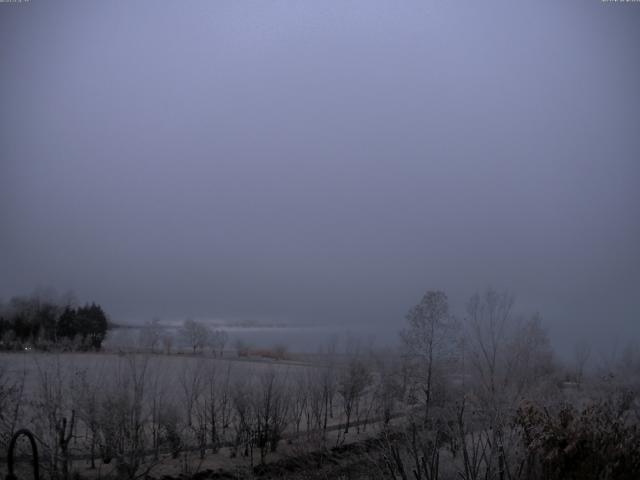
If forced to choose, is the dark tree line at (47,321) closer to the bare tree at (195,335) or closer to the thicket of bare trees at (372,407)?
the bare tree at (195,335)

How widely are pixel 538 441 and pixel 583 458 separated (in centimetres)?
85

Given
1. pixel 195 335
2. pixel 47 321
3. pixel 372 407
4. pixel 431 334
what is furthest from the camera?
pixel 195 335

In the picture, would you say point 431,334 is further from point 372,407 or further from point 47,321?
point 47,321

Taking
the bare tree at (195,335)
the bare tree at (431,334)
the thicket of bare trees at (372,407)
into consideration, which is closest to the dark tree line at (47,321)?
the bare tree at (195,335)

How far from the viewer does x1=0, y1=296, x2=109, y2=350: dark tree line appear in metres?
73.4

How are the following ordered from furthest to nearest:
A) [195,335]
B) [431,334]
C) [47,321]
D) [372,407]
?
[195,335], [47,321], [372,407], [431,334]

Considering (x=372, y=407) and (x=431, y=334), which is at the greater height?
(x=431, y=334)

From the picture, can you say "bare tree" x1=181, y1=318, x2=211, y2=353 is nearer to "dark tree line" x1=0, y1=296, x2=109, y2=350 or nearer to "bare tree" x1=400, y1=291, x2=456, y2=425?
"dark tree line" x1=0, y1=296, x2=109, y2=350

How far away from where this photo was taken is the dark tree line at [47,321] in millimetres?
73375

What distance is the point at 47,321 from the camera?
76062mm

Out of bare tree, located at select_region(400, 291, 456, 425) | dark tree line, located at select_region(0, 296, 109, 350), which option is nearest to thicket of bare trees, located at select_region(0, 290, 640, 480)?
bare tree, located at select_region(400, 291, 456, 425)

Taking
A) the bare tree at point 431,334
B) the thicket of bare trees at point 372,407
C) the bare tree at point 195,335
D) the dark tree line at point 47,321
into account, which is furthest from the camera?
the bare tree at point 195,335

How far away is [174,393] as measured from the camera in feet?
113

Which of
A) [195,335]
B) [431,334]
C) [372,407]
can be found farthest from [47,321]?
[431,334]
